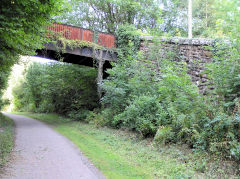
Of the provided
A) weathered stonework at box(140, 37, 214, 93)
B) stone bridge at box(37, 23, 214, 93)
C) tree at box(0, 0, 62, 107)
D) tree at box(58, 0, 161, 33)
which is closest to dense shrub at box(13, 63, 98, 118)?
stone bridge at box(37, 23, 214, 93)

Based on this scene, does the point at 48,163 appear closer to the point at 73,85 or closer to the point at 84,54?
the point at 84,54

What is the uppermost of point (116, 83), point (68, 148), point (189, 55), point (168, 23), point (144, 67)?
point (168, 23)

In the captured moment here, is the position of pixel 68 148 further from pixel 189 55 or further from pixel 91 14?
pixel 91 14

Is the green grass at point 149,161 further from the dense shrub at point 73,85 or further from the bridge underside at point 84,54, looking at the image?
the dense shrub at point 73,85

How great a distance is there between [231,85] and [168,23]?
68.3ft

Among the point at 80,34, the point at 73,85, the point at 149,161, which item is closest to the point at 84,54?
the point at 80,34

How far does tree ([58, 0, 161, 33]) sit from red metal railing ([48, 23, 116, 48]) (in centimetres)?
835

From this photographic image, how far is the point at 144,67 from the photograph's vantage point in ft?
39.6

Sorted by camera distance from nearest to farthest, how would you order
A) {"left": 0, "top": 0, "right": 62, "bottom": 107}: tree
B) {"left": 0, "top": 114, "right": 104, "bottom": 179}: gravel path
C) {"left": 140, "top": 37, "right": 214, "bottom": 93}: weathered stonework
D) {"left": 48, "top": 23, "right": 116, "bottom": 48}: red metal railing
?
{"left": 0, "top": 114, "right": 104, "bottom": 179}: gravel path → {"left": 0, "top": 0, "right": 62, "bottom": 107}: tree → {"left": 140, "top": 37, "right": 214, "bottom": 93}: weathered stonework → {"left": 48, "top": 23, "right": 116, "bottom": 48}: red metal railing

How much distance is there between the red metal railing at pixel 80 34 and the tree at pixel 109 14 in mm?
8347

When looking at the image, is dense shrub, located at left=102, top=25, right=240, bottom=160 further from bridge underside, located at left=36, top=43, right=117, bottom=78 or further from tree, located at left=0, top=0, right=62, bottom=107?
tree, located at left=0, top=0, right=62, bottom=107

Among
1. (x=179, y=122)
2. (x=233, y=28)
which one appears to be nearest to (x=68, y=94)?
(x=179, y=122)

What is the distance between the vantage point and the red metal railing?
14242 millimetres

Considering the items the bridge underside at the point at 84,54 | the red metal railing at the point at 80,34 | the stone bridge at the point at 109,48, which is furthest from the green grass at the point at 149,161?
the red metal railing at the point at 80,34
